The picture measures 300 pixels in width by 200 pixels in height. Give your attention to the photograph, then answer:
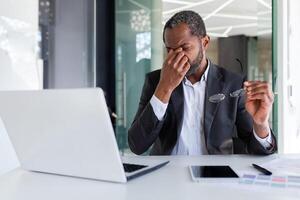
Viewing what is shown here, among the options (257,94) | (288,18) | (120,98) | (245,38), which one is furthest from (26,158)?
(245,38)

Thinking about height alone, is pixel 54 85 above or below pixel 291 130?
above

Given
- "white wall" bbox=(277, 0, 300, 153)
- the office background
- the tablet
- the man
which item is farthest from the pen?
"white wall" bbox=(277, 0, 300, 153)

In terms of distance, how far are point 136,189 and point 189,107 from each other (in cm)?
77

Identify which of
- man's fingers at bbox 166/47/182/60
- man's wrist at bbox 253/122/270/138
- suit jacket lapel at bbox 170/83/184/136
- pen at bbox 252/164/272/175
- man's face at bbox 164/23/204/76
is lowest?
pen at bbox 252/164/272/175

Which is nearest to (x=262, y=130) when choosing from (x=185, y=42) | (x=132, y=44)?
(x=185, y=42)

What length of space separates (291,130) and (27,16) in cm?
203

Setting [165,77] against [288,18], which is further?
[288,18]

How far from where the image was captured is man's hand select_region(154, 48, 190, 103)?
4.03ft

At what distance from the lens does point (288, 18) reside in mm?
2395

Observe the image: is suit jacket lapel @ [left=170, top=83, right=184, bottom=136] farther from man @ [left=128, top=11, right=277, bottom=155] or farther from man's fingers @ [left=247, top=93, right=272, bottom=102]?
man's fingers @ [left=247, top=93, right=272, bottom=102]

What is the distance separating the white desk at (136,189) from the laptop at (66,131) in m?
0.03

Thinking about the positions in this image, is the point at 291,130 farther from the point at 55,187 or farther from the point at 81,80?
the point at 55,187

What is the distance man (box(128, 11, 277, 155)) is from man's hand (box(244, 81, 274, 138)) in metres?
0.11

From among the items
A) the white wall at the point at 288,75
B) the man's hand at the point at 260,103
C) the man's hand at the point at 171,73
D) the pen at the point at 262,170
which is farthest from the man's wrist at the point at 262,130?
the white wall at the point at 288,75
